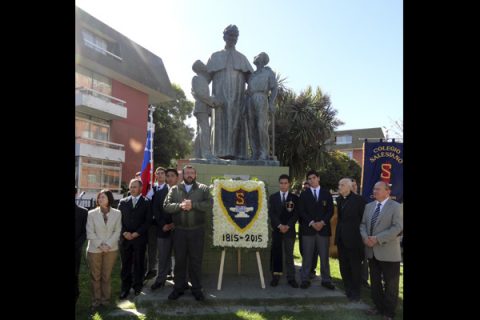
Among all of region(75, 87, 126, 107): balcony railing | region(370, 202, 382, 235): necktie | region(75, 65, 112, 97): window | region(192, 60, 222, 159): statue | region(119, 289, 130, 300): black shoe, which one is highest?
region(75, 65, 112, 97): window

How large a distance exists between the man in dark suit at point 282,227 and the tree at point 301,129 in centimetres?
946

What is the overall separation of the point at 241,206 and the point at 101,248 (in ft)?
6.77

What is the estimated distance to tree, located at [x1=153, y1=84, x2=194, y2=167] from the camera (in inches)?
1059

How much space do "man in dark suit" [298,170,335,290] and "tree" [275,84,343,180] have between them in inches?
375

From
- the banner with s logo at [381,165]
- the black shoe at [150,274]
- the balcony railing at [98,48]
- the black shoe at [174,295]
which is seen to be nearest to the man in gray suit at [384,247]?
the black shoe at [174,295]

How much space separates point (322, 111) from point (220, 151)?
1081cm

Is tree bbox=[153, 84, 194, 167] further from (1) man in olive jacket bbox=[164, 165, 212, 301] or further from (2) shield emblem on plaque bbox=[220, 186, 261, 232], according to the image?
(1) man in olive jacket bbox=[164, 165, 212, 301]

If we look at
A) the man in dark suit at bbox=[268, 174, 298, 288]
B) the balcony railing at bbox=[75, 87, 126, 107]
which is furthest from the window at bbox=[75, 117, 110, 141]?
the man in dark suit at bbox=[268, 174, 298, 288]

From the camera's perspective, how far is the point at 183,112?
99.8 ft

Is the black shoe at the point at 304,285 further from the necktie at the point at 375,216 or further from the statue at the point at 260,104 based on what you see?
the statue at the point at 260,104

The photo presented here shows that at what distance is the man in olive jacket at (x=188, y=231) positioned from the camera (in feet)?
16.9

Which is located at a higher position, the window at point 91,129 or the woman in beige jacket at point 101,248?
the window at point 91,129

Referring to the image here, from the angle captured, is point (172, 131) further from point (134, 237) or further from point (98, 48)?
point (134, 237)
